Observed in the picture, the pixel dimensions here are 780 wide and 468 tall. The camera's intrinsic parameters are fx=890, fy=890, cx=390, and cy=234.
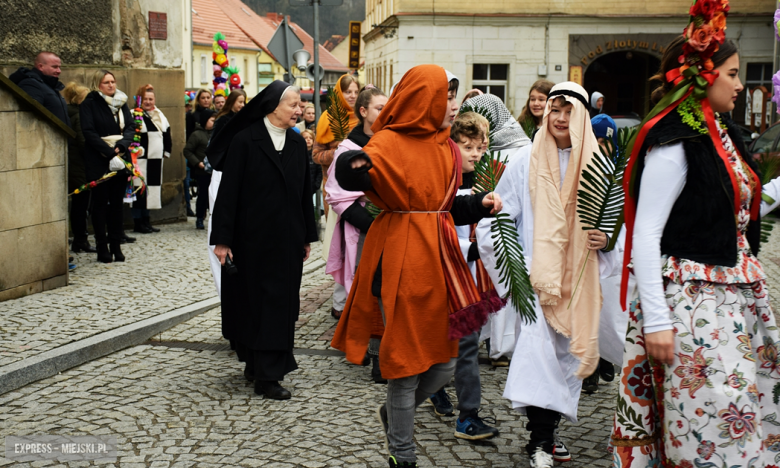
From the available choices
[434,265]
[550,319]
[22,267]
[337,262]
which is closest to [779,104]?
[550,319]

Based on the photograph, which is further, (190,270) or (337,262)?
(190,270)

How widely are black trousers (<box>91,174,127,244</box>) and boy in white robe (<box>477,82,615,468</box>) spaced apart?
22.5 ft

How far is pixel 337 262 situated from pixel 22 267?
10.2 ft

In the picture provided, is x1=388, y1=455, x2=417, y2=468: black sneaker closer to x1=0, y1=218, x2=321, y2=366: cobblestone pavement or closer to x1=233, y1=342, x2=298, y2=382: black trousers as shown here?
x1=233, y1=342, x2=298, y2=382: black trousers

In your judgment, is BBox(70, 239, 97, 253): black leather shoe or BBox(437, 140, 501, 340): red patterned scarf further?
BBox(70, 239, 97, 253): black leather shoe

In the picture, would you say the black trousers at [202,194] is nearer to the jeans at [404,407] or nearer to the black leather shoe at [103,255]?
the black leather shoe at [103,255]

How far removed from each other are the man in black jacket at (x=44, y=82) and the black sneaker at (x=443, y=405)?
600 centimetres

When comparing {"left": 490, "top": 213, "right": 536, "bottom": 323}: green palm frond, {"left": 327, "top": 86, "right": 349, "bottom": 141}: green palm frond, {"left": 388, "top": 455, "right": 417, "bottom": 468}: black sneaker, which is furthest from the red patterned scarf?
{"left": 327, "top": 86, "right": 349, "bottom": 141}: green palm frond

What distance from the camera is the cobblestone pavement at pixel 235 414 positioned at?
4461 mm

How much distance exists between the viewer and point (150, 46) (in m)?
13.5

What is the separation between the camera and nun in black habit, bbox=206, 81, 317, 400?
18.0ft

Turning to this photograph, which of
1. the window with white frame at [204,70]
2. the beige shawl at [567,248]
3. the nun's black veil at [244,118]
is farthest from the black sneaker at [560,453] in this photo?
the window with white frame at [204,70]

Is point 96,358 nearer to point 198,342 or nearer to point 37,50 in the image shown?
point 198,342

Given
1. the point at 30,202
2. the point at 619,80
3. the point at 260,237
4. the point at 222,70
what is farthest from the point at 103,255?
the point at 619,80
